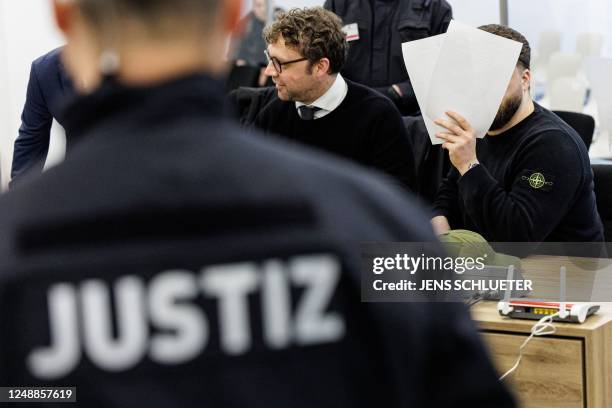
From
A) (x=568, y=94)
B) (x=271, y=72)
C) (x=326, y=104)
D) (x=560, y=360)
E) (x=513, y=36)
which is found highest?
(x=513, y=36)

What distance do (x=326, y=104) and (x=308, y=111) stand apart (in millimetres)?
68

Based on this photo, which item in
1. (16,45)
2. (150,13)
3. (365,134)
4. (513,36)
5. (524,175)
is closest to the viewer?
(150,13)

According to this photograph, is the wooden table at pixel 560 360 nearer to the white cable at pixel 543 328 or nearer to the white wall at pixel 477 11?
the white cable at pixel 543 328

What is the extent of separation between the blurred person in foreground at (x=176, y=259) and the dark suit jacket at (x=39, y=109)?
9.04 feet

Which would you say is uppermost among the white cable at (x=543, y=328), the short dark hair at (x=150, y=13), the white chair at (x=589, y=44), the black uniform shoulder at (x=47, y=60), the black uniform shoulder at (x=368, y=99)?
the short dark hair at (x=150, y=13)

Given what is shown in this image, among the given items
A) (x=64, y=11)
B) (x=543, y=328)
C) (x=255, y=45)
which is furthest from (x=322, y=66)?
(x=64, y=11)

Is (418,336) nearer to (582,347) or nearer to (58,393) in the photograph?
(58,393)

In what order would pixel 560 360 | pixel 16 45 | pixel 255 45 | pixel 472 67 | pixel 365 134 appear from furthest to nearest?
pixel 16 45
pixel 255 45
pixel 365 134
pixel 472 67
pixel 560 360

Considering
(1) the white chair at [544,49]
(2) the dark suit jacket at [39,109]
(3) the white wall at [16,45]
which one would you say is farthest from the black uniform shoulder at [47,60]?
(1) the white chair at [544,49]

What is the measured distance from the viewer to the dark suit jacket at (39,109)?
3.38 m

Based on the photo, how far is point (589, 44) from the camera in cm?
582

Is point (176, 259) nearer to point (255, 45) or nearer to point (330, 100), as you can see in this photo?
point (330, 100)

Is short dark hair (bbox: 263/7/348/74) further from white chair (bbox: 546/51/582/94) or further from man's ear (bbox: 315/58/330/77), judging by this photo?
white chair (bbox: 546/51/582/94)

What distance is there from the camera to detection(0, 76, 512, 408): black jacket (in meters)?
0.66
